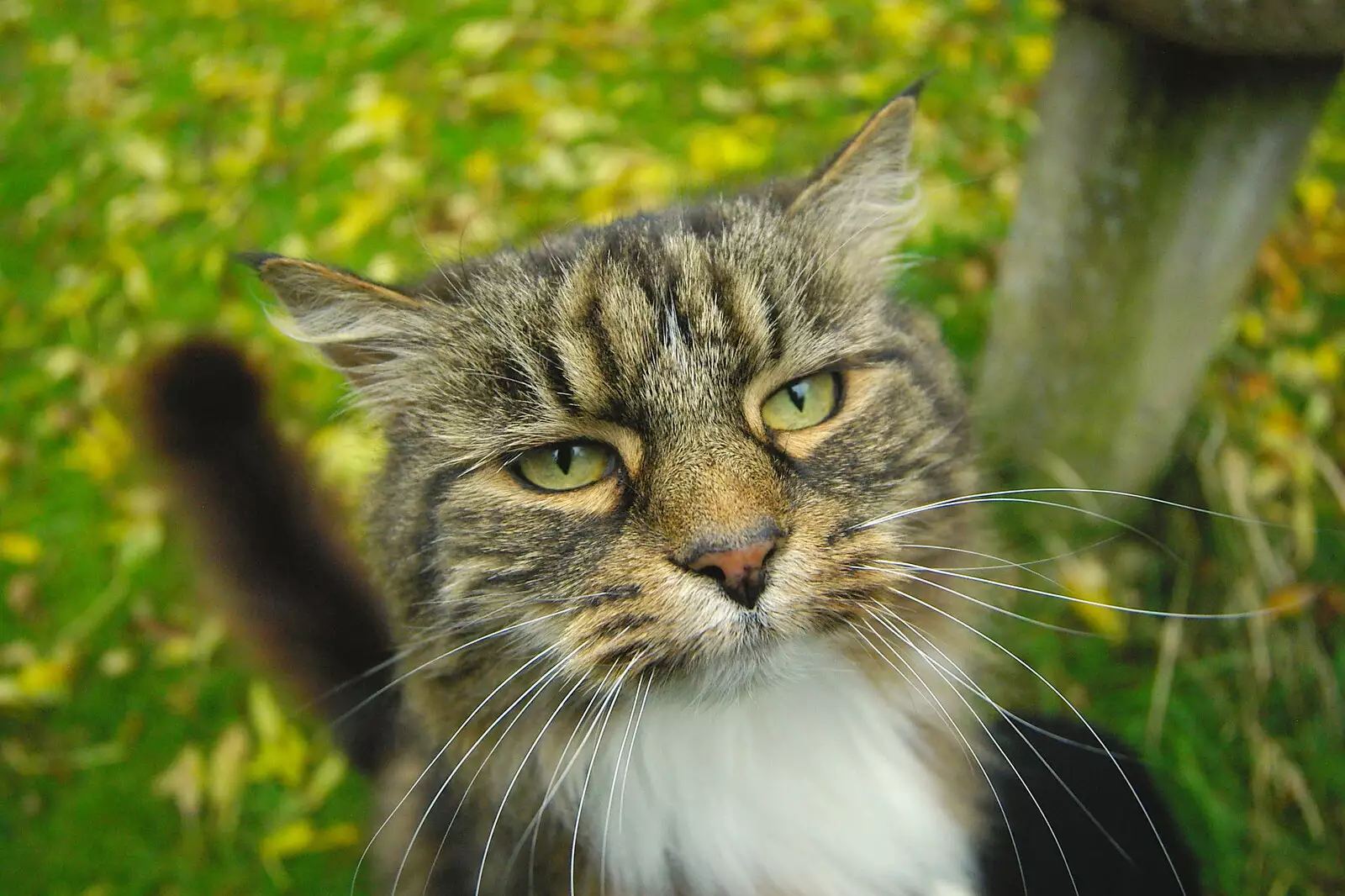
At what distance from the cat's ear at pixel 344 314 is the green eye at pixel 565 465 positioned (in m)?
0.32

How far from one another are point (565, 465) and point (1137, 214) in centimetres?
152

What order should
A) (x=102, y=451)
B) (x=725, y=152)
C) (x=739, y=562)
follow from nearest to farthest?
(x=739, y=562)
(x=102, y=451)
(x=725, y=152)

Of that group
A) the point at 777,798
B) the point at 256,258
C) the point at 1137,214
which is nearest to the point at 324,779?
the point at 777,798

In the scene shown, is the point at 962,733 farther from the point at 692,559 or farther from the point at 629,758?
the point at 692,559

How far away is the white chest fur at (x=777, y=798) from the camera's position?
4.51 feet

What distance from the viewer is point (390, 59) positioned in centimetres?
443

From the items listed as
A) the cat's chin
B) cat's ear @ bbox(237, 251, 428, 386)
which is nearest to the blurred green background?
cat's ear @ bbox(237, 251, 428, 386)

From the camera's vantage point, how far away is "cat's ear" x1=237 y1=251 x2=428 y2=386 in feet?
4.43

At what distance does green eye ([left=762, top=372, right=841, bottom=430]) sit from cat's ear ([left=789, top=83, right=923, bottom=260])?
30 cm

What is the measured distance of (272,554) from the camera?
2.05 metres

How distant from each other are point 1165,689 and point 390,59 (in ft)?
14.6

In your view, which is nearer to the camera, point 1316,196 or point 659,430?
point 659,430

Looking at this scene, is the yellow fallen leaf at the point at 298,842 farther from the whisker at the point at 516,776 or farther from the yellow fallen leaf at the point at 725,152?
the yellow fallen leaf at the point at 725,152

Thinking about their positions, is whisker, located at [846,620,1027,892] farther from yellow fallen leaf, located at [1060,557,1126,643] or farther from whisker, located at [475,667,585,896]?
yellow fallen leaf, located at [1060,557,1126,643]
